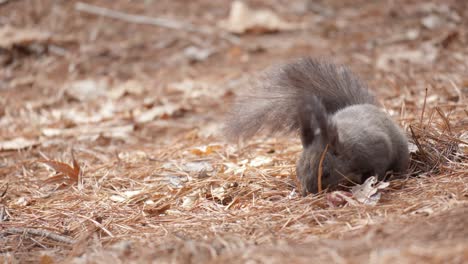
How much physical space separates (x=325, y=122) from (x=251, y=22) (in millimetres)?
4329

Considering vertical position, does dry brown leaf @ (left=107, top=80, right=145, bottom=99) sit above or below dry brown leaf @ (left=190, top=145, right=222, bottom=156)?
below

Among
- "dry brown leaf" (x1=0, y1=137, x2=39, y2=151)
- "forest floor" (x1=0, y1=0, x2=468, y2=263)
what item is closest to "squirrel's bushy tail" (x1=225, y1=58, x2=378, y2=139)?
"forest floor" (x1=0, y1=0, x2=468, y2=263)

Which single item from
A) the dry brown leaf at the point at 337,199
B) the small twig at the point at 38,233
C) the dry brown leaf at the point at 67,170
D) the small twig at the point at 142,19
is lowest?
the dry brown leaf at the point at 67,170

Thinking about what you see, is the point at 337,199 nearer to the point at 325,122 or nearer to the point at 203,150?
the point at 325,122

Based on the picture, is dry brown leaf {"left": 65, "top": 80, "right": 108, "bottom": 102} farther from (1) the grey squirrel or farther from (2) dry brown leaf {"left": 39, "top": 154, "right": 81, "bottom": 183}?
(1) the grey squirrel

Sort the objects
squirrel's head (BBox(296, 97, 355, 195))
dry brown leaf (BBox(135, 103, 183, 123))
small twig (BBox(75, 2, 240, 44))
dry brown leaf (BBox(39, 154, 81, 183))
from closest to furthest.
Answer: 1. squirrel's head (BBox(296, 97, 355, 195))
2. dry brown leaf (BBox(39, 154, 81, 183))
3. dry brown leaf (BBox(135, 103, 183, 123))
4. small twig (BBox(75, 2, 240, 44))

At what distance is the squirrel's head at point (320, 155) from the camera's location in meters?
2.37

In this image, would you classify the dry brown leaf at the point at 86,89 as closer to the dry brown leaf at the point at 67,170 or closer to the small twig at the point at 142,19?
the small twig at the point at 142,19

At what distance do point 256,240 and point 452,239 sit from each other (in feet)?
2.03

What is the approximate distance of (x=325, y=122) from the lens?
7.80 ft

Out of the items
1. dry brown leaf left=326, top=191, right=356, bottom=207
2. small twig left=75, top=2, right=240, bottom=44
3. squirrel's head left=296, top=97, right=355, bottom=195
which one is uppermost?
small twig left=75, top=2, right=240, bottom=44

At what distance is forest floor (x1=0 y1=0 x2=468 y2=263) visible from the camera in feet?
6.03

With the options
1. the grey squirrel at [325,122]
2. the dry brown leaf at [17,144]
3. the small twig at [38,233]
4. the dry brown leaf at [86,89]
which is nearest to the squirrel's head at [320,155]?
the grey squirrel at [325,122]

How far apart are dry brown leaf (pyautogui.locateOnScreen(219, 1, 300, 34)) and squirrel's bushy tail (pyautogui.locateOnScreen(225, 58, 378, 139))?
3.61m
